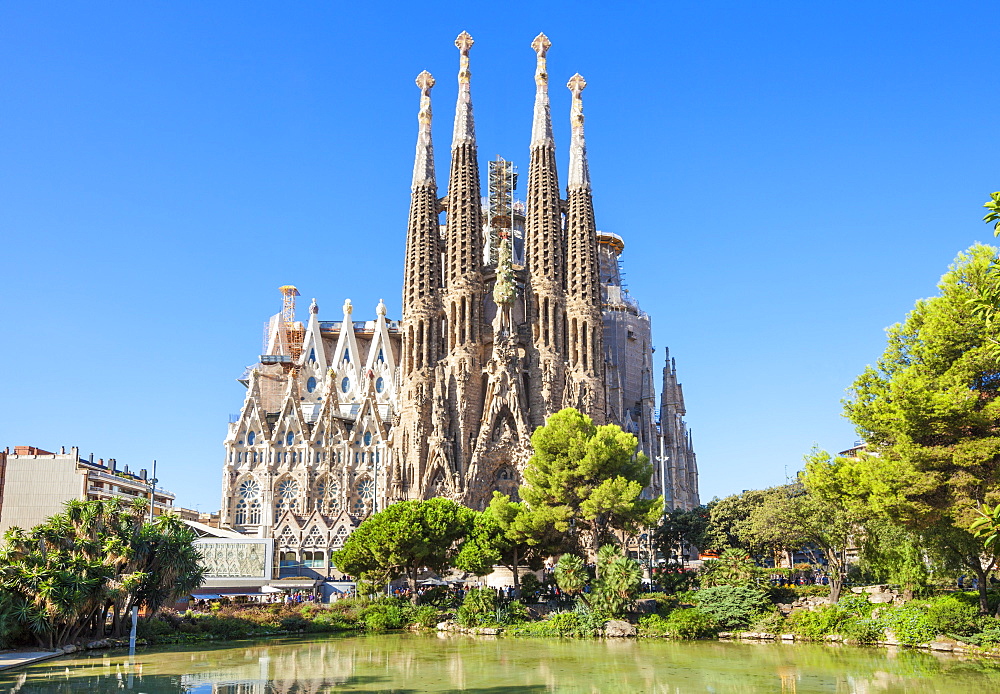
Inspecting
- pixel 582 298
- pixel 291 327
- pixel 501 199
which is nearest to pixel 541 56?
pixel 501 199

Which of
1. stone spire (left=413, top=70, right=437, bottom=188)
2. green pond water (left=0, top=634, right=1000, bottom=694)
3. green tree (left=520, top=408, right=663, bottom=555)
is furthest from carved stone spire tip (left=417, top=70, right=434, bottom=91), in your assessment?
green pond water (left=0, top=634, right=1000, bottom=694)

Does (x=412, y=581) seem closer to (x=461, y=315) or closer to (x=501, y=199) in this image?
(x=461, y=315)

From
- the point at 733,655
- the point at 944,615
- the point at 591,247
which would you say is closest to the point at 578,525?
the point at 733,655

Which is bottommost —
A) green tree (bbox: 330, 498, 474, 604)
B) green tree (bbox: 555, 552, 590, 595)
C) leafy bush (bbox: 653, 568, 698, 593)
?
leafy bush (bbox: 653, 568, 698, 593)

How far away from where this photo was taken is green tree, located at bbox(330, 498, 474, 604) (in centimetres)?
3953

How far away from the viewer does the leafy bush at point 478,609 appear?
36.6m

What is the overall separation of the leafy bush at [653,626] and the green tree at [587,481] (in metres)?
5.49

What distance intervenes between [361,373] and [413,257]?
14.7m

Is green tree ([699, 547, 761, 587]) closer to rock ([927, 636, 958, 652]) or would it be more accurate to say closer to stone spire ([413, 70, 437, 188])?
rock ([927, 636, 958, 652])

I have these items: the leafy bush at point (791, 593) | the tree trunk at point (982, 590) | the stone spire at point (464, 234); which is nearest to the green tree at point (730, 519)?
the leafy bush at point (791, 593)

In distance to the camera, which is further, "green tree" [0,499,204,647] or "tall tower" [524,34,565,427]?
"tall tower" [524,34,565,427]

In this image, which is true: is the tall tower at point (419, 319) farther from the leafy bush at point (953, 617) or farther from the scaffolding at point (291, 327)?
the leafy bush at point (953, 617)

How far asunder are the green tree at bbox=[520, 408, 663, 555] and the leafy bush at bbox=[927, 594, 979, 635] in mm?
12826

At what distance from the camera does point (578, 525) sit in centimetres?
4062
